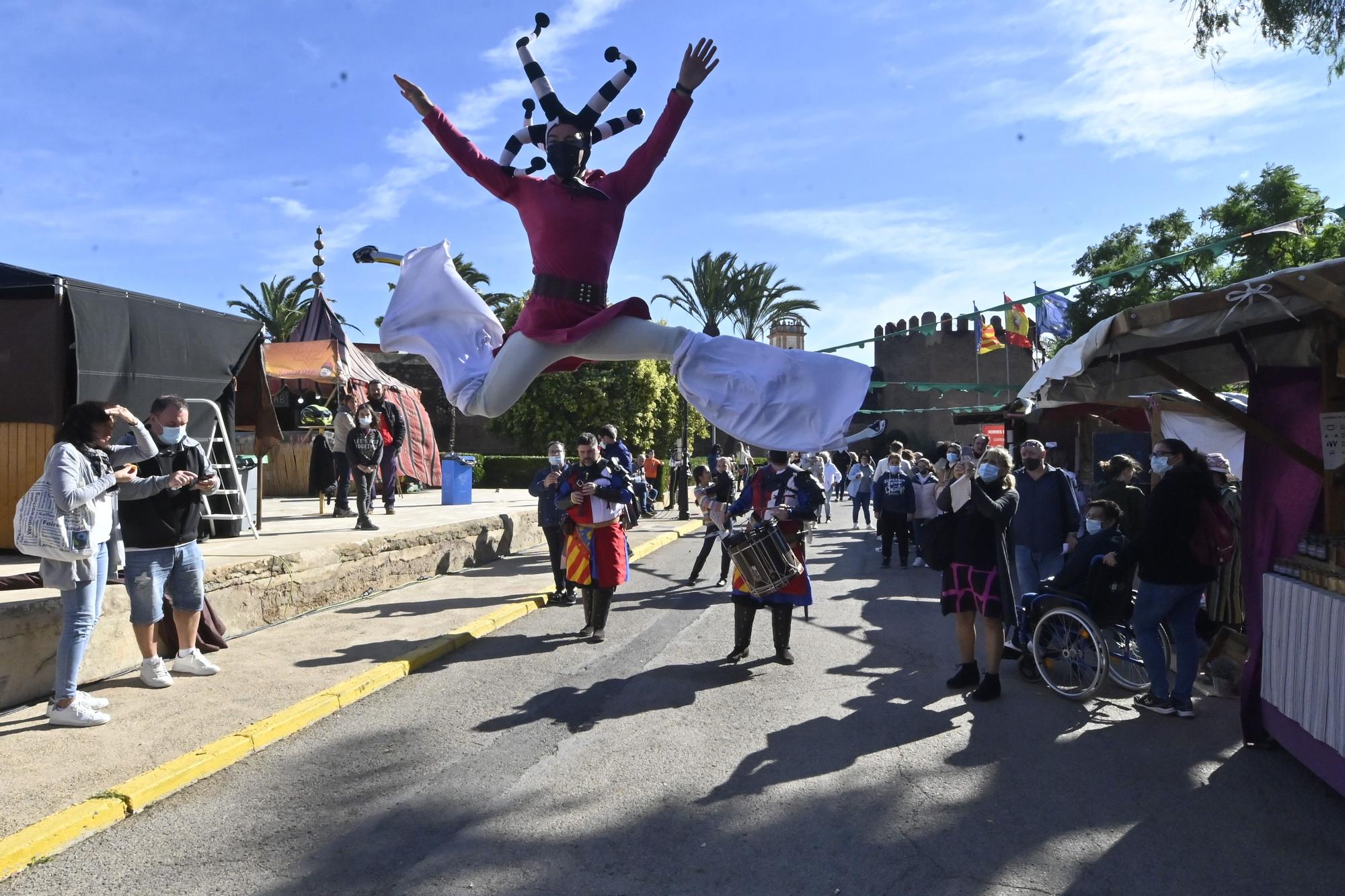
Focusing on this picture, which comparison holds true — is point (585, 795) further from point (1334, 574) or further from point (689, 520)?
point (689, 520)

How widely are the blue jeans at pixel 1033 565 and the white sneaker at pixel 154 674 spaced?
6.57m

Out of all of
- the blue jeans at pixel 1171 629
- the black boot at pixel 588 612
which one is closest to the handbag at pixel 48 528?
the black boot at pixel 588 612

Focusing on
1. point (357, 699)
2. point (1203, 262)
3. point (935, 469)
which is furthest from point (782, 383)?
point (1203, 262)

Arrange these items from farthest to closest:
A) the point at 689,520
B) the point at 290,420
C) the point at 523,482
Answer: the point at 523,482
the point at 689,520
the point at 290,420

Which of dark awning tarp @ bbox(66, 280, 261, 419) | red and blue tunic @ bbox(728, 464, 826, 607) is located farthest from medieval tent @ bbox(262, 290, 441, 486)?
red and blue tunic @ bbox(728, 464, 826, 607)

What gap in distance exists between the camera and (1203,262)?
1734 centimetres

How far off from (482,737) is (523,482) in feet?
89.4

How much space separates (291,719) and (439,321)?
2583 millimetres

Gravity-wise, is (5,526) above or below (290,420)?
below

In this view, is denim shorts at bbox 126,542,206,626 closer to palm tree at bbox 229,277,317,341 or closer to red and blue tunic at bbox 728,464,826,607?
A: red and blue tunic at bbox 728,464,826,607

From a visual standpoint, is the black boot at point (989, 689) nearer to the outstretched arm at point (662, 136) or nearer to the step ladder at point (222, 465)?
the outstretched arm at point (662, 136)

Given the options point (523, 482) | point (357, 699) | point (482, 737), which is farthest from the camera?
point (523, 482)

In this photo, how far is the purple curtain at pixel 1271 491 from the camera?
5.15m

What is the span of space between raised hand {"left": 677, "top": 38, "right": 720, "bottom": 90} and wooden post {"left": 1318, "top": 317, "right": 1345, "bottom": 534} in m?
3.52
